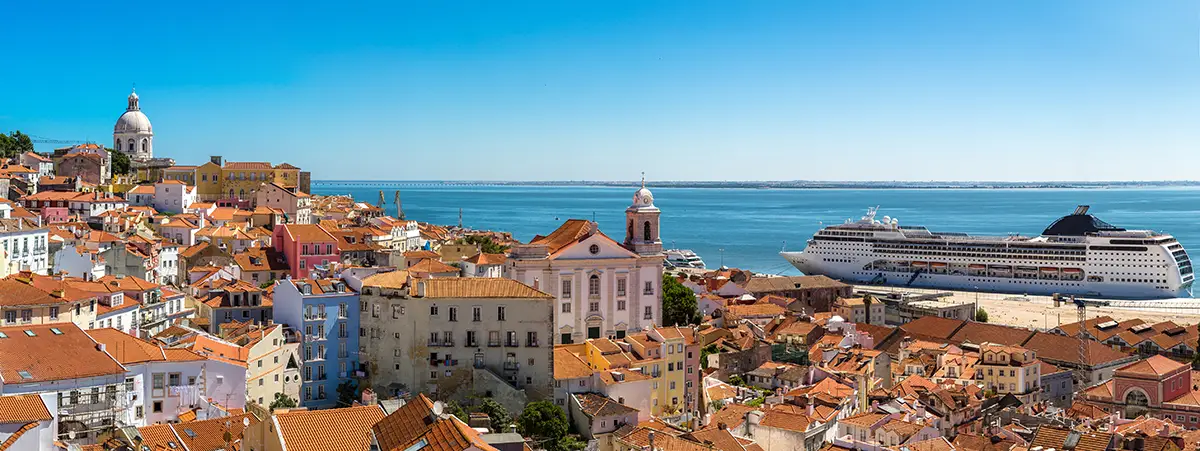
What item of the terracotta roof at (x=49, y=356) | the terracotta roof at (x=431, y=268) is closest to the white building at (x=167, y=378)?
the terracotta roof at (x=49, y=356)

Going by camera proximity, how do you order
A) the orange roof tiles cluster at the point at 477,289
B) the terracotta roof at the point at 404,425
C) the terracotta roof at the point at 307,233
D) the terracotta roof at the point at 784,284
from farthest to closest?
the terracotta roof at the point at 784,284 < the terracotta roof at the point at 307,233 < the orange roof tiles cluster at the point at 477,289 < the terracotta roof at the point at 404,425

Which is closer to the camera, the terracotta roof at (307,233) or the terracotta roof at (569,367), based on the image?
the terracotta roof at (569,367)

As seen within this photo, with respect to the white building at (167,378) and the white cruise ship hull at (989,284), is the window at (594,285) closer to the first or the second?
the white building at (167,378)

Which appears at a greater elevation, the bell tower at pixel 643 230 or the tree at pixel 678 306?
the bell tower at pixel 643 230

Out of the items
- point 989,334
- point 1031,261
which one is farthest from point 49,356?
point 1031,261

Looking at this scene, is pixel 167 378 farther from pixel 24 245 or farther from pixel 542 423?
pixel 24 245

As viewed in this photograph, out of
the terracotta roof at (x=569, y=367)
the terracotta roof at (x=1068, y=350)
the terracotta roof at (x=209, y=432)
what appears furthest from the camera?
the terracotta roof at (x=1068, y=350)
